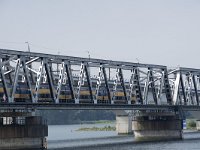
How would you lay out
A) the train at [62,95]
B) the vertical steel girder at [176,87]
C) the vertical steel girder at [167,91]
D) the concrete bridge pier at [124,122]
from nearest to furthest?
the train at [62,95]
the vertical steel girder at [167,91]
the vertical steel girder at [176,87]
the concrete bridge pier at [124,122]

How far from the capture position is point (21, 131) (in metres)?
92.2

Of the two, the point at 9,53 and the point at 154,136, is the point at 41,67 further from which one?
the point at 154,136

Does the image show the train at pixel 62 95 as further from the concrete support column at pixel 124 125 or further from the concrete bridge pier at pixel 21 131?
the concrete support column at pixel 124 125

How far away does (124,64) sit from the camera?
121m

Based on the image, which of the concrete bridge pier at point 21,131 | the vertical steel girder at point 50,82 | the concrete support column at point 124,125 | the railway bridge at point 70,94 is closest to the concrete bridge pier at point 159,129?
the railway bridge at point 70,94

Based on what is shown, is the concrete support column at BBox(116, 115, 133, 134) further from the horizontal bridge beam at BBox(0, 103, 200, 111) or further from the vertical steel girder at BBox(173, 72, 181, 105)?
the horizontal bridge beam at BBox(0, 103, 200, 111)

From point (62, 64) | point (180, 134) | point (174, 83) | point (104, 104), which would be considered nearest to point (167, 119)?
point (180, 134)

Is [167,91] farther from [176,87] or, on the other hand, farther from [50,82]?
[50,82]

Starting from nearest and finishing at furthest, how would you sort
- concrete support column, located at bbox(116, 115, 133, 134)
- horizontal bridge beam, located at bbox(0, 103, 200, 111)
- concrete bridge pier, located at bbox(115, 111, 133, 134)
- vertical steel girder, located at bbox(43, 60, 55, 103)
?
1. horizontal bridge beam, located at bbox(0, 103, 200, 111)
2. vertical steel girder, located at bbox(43, 60, 55, 103)
3. concrete support column, located at bbox(116, 115, 133, 134)
4. concrete bridge pier, located at bbox(115, 111, 133, 134)

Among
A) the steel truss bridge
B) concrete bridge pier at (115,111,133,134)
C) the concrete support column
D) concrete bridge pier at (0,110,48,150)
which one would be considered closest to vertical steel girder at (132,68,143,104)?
the steel truss bridge

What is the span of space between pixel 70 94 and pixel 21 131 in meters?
20.5

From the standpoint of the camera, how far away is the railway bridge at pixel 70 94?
93625 millimetres

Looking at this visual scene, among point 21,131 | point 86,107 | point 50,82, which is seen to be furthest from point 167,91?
point 21,131

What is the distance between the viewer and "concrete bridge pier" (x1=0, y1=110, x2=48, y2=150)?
90375 mm
